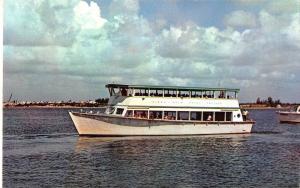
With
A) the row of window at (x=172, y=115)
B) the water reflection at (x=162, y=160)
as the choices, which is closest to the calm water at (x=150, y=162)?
the water reflection at (x=162, y=160)

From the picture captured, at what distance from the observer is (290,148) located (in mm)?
34688

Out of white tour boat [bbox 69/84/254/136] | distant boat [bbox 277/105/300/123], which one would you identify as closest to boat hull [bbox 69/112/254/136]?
white tour boat [bbox 69/84/254/136]

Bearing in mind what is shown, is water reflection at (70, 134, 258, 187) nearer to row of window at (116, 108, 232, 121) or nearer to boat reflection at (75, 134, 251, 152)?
boat reflection at (75, 134, 251, 152)

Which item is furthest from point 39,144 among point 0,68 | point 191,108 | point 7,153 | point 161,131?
point 0,68

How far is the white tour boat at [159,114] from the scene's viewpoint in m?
37.6

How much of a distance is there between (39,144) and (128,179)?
14.6 meters

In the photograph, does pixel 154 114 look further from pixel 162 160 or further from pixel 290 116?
pixel 290 116

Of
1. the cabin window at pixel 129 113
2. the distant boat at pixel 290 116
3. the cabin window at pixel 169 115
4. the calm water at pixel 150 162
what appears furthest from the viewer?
the distant boat at pixel 290 116

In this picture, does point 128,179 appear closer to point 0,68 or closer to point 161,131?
point 0,68

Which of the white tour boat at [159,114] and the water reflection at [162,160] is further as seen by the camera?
the white tour boat at [159,114]

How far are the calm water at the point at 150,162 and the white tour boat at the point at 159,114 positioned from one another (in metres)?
1.16

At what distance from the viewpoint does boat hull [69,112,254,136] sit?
3734 cm

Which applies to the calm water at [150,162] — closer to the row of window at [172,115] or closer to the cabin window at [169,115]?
the row of window at [172,115]

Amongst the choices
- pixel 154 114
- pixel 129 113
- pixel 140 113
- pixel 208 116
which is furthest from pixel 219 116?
pixel 129 113
